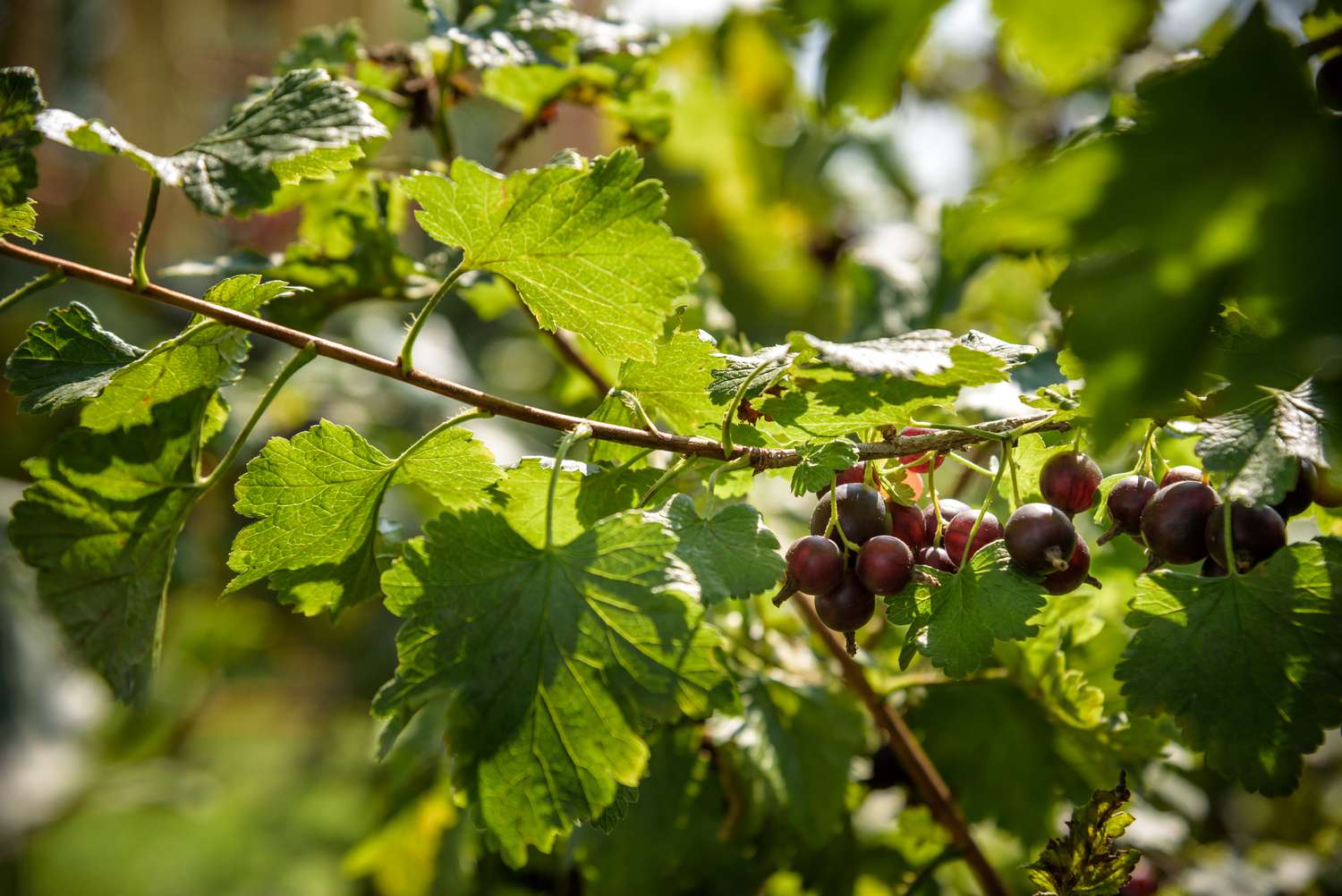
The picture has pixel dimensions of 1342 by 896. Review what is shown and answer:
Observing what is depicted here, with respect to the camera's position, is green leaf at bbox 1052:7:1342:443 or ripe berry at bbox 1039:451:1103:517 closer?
green leaf at bbox 1052:7:1342:443

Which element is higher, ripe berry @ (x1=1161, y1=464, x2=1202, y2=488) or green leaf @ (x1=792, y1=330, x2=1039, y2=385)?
green leaf @ (x1=792, y1=330, x2=1039, y2=385)

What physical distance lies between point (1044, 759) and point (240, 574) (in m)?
0.71

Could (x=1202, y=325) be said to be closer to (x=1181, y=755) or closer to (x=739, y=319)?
(x=1181, y=755)

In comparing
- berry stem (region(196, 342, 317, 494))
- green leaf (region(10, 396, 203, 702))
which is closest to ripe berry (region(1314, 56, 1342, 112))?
berry stem (region(196, 342, 317, 494))

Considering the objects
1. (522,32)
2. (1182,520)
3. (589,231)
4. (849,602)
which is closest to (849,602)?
(849,602)

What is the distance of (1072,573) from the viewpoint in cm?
57

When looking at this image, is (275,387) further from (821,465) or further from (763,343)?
(763,343)

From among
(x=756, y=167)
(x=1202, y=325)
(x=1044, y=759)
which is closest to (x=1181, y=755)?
(x=1044, y=759)

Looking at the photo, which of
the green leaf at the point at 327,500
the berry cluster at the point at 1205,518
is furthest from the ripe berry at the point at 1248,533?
the green leaf at the point at 327,500

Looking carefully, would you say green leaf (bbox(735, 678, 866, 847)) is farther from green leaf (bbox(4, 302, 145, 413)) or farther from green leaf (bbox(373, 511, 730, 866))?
green leaf (bbox(4, 302, 145, 413))

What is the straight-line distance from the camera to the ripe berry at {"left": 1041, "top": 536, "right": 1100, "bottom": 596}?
1.86 feet

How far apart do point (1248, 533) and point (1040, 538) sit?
12 cm

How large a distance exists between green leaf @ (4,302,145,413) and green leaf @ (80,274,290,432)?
2cm

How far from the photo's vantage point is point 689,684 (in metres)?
0.54
